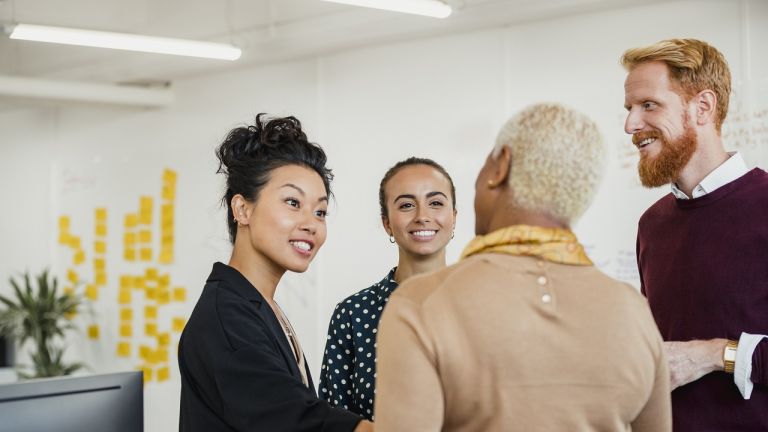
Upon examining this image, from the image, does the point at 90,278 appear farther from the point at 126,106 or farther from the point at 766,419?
the point at 766,419

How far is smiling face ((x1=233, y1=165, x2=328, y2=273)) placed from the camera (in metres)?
2.02

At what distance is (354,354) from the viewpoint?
2578mm

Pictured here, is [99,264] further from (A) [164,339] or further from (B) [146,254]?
(A) [164,339]

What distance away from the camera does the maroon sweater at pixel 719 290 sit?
2049 mm

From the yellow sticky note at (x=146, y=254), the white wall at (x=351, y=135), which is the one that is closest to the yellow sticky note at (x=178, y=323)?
the white wall at (x=351, y=135)

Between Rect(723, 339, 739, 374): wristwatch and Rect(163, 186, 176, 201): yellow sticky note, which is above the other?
Rect(163, 186, 176, 201): yellow sticky note

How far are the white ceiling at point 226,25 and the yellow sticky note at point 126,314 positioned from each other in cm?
181

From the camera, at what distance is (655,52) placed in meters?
2.20

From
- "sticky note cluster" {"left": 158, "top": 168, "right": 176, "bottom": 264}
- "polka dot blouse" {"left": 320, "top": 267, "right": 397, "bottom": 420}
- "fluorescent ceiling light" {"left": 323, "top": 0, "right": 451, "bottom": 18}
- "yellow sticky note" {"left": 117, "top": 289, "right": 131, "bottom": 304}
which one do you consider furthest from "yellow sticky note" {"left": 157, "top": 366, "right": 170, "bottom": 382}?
"polka dot blouse" {"left": 320, "top": 267, "right": 397, "bottom": 420}

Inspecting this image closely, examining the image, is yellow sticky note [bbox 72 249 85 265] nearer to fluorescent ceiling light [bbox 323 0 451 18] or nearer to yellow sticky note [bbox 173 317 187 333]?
yellow sticky note [bbox 173 317 187 333]

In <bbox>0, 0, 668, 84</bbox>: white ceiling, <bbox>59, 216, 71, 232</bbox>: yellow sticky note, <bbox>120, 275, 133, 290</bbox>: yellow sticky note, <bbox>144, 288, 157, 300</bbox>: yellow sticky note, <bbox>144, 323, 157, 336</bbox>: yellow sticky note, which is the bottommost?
<bbox>144, 323, 157, 336</bbox>: yellow sticky note

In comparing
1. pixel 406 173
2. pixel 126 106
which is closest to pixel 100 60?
pixel 126 106

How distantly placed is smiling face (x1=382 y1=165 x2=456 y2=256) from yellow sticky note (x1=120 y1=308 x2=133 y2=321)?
4639mm

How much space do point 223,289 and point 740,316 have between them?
120 cm
